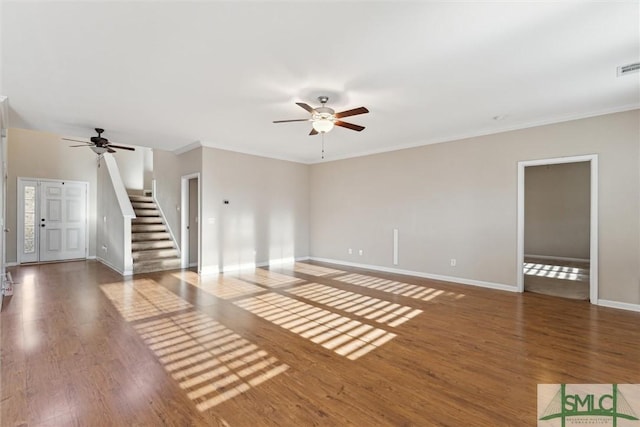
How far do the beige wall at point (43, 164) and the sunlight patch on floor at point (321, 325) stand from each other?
6.66 metres

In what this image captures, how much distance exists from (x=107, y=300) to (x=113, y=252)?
2.97m

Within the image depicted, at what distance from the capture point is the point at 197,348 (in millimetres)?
2828

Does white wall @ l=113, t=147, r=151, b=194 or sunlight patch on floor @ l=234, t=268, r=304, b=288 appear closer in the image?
sunlight patch on floor @ l=234, t=268, r=304, b=288

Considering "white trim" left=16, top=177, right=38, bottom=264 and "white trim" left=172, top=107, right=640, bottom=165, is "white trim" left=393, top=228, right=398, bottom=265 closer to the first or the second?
"white trim" left=172, top=107, right=640, bottom=165

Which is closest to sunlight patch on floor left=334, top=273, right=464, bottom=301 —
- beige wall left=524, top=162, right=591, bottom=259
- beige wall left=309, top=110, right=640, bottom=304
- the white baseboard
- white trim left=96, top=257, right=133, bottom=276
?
beige wall left=309, top=110, right=640, bottom=304

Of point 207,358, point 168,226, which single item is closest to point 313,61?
point 207,358

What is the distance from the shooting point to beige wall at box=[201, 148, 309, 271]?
245 inches

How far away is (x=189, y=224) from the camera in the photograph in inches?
278

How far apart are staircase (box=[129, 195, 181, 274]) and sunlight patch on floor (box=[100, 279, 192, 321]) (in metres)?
1.06

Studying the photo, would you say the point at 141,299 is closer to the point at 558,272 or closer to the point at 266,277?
the point at 266,277

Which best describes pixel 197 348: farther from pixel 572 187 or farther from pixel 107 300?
pixel 572 187

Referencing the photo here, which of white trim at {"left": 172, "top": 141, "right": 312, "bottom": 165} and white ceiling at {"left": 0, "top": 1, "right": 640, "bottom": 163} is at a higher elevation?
white ceiling at {"left": 0, "top": 1, "right": 640, "bottom": 163}

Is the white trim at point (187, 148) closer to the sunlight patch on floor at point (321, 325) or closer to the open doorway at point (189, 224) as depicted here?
the open doorway at point (189, 224)

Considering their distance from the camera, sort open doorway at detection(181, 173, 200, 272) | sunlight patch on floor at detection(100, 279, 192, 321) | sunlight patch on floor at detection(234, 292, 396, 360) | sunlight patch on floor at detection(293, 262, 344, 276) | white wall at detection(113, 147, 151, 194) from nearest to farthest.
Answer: sunlight patch on floor at detection(234, 292, 396, 360) → sunlight patch on floor at detection(100, 279, 192, 321) → sunlight patch on floor at detection(293, 262, 344, 276) → open doorway at detection(181, 173, 200, 272) → white wall at detection(113, 147, 151, 194)
